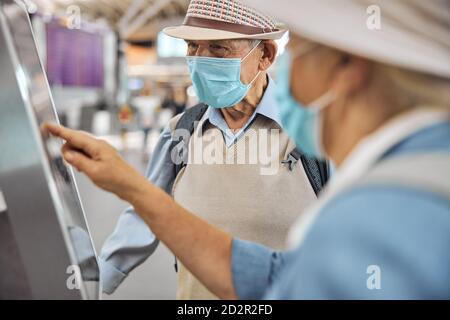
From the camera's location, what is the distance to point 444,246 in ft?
1.84

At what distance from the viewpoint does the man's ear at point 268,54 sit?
1410 mm

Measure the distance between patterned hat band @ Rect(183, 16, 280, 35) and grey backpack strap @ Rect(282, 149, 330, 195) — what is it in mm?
360

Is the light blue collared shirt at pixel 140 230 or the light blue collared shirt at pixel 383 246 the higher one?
the light blue collared shirt at pixel 383 246

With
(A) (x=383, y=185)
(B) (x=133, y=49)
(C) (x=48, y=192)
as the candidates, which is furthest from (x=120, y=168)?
(B) (x=133, y=49)

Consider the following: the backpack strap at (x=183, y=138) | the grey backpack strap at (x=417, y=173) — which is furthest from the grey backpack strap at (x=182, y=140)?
the grey backpack strap at (x=417, y=173)

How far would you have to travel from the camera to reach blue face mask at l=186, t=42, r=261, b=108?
1.34m

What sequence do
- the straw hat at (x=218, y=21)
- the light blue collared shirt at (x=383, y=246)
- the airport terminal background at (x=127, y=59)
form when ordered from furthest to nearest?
1. the airport terminal background at (x=127, y=59)
2. the straw hat at (x=218, y=21)
3. the light blue collared shirt at (x=383, y=246)

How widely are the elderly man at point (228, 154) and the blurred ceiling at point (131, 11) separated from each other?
0.20 metres

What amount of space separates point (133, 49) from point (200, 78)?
6.08 ft

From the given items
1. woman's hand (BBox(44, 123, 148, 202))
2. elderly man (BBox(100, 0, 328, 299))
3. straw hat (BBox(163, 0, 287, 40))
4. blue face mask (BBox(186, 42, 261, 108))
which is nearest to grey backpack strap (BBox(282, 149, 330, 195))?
elderly man (BBox(100, 0, 328, 299))

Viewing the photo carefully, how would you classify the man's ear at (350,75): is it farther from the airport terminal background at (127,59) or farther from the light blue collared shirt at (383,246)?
the airport terminal background at (127,59)

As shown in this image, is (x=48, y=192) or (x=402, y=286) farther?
(x=48, y=192)

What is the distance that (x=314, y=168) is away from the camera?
1.31 metres
